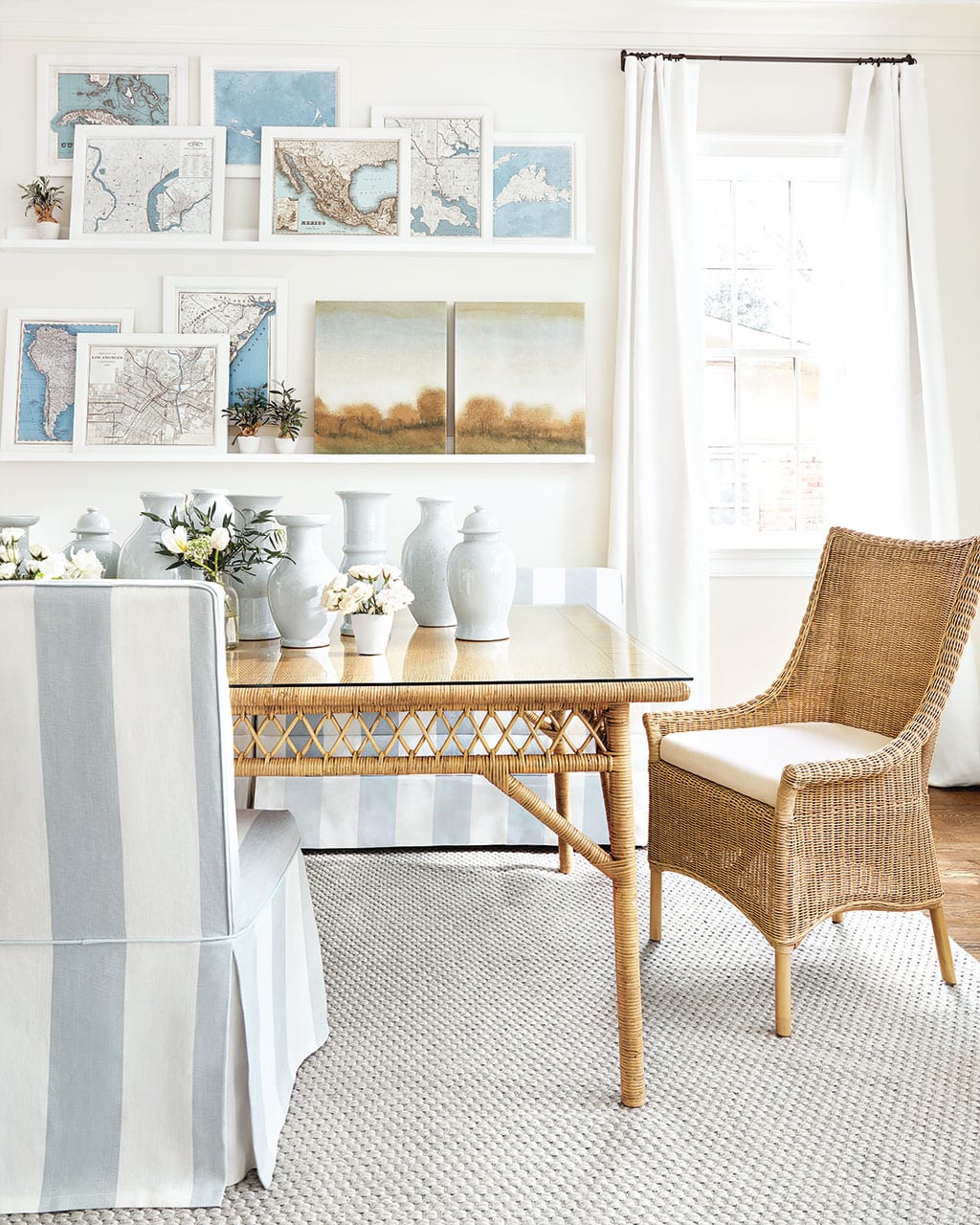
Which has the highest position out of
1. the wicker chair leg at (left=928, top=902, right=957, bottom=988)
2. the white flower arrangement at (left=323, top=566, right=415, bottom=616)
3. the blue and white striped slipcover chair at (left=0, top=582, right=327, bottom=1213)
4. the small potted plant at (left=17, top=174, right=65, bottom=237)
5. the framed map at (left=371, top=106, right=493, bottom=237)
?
the framed map at (left=371, top=106, right=493, bottom=237)

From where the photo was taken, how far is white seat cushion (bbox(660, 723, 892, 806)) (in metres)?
1.96

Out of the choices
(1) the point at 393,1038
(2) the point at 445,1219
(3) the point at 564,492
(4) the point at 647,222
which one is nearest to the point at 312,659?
(1) the point at 393,1038

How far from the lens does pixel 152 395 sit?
349cm

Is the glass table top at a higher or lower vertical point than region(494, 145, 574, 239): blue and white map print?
Result: lower

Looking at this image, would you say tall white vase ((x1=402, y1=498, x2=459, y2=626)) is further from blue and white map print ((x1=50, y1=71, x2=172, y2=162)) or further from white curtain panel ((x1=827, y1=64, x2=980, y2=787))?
blue and white map print ((x1=50, y1=71, x2=172, y2=162))

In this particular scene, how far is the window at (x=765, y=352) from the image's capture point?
3.80 metres

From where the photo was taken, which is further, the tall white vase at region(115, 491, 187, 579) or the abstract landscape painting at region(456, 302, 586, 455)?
the abstract landscape painting at region(456, 302, 586, 455)

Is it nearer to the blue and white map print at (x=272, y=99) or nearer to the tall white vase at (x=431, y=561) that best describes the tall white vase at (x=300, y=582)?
the tall white vase at (x=431, y=561)

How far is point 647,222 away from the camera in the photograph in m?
3.50

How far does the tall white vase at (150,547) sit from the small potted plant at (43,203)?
1.99 metres

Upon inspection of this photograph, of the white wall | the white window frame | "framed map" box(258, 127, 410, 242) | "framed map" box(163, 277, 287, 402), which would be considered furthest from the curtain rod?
"framed map" box(163, 277, 287, 402)

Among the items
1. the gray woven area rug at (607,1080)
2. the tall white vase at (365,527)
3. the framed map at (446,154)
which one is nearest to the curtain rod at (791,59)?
the framed map at (446,154)

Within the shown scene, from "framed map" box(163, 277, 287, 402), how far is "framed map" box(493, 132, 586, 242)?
2.82ft

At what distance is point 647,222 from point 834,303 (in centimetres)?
80
